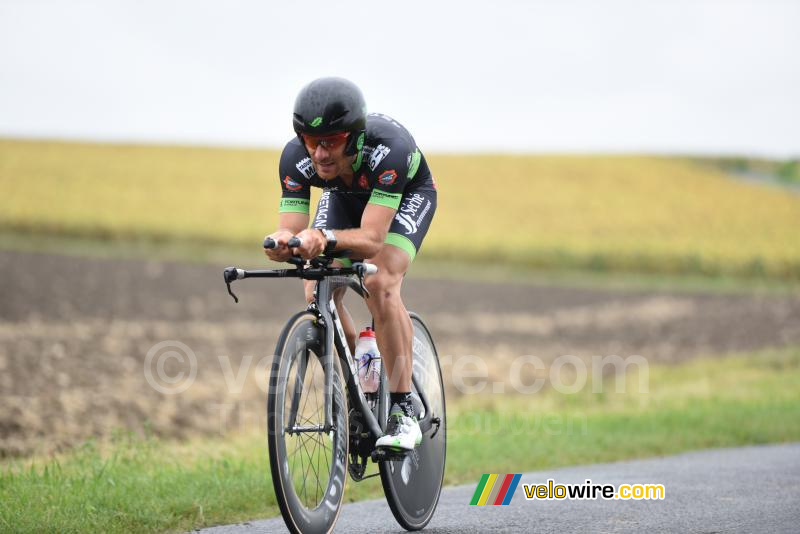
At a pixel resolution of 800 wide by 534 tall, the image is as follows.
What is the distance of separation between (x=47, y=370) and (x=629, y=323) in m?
15.1

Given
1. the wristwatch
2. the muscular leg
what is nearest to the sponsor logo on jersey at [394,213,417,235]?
the muscular leg

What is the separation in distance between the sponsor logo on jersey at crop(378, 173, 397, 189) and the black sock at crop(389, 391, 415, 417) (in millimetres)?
1168

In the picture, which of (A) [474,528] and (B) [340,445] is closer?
(B) [340,445]

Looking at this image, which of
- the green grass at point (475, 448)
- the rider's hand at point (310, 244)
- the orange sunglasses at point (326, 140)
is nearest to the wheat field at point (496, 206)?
the green grass at point (475, 448)

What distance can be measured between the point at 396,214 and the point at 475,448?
443 centimetres

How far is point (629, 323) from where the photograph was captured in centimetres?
2553

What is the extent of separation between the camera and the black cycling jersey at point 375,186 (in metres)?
5.34

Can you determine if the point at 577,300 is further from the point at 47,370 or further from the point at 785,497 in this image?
the point at 785,497

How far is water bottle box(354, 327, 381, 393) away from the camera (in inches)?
221

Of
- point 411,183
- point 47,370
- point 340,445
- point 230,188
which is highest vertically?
point 411,183

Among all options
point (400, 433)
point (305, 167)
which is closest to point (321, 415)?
point (400, 433)

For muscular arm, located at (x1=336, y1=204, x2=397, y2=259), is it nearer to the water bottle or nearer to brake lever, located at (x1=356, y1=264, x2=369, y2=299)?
brake lever, located at (x1=356, y1=264, x2=369, y2=299)

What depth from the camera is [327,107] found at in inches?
197

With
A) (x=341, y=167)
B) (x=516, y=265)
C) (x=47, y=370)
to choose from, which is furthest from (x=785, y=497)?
(x=516, y=265)
